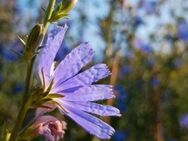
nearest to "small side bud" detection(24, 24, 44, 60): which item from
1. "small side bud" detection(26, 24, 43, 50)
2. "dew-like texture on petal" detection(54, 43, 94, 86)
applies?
"small side bud" detection(26, 24, 43, 50)

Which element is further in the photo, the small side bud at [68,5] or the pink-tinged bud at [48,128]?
the small side bud at [68,5]

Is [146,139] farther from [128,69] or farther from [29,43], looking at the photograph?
[29,43]

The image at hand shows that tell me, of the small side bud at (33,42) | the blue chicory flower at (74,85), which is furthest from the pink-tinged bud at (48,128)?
the small side bud at (33,42)

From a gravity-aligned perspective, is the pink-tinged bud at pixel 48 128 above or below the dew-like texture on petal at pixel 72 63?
below

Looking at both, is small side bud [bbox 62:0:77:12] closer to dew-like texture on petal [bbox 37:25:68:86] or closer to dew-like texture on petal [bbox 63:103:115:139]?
dew-like texture on petal [bbox 37:25:68:86]

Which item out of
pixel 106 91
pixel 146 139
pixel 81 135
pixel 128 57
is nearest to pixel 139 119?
pixel 146 139

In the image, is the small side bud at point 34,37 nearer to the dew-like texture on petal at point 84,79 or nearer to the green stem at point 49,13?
the green stem at point 49,13

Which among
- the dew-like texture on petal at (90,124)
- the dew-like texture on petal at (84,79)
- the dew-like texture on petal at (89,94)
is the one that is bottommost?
the dew-like texture on petal at (90,124)
